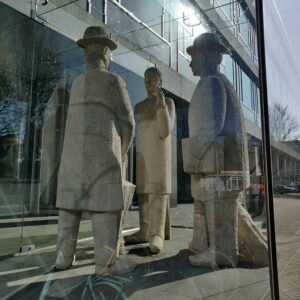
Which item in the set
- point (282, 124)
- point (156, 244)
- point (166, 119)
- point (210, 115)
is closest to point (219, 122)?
point (210, 115)

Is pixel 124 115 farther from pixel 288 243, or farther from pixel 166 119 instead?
pixel 288 243

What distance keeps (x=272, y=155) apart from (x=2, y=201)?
276 centimetres

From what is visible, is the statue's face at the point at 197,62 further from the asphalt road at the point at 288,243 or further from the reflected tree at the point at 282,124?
the asphalt road at the point at 288,243

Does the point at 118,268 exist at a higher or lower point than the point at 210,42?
lower

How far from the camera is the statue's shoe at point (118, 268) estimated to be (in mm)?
1766

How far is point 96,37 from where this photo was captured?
1939 millimetres

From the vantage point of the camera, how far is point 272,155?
157 centimetres

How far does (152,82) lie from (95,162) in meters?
0.90

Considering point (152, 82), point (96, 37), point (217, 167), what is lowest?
point (217, 167)

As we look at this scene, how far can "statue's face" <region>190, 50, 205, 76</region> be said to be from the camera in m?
1.88

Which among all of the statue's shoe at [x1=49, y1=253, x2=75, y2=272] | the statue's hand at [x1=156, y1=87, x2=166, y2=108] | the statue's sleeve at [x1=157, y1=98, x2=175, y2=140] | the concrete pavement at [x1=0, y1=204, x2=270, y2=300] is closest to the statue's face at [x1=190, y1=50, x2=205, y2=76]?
the statue's sleeve at [x1=157, y1=98, x2=175, y2=140]

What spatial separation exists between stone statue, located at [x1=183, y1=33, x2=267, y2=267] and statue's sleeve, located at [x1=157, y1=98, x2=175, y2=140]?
1.28 ft

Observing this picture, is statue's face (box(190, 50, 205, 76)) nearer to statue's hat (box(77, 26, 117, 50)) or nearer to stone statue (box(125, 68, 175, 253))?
stone statue (box(125, 68, 175, 253))

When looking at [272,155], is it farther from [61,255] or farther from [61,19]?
[61,19]
